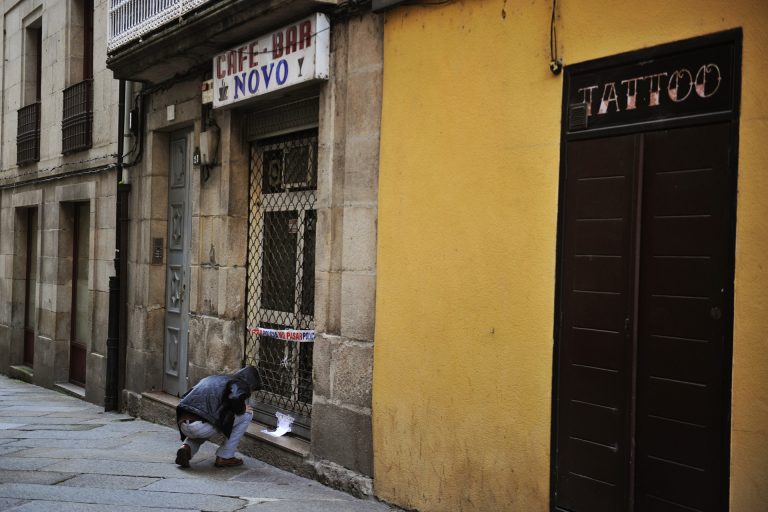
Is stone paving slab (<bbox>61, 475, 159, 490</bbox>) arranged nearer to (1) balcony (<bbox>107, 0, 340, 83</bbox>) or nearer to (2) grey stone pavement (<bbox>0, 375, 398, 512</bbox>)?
(2) grey stone pavement (<bbox>0, 375, 398, 512</bbox>)

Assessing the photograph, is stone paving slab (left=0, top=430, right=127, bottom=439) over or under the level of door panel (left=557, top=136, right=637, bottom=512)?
under

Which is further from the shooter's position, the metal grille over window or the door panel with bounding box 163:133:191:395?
the door panel with bounding box 163:133:191:395

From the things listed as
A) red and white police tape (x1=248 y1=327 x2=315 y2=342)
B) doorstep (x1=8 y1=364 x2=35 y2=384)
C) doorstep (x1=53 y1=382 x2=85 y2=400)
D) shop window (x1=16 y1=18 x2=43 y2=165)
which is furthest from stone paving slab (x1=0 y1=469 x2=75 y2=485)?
shop window (x1=16 y1=18 x2=43 y2=165)

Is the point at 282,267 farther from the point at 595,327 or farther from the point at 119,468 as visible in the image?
the point at 595,327

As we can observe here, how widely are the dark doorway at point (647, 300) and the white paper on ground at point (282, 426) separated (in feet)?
10.6

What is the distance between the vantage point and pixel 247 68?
7570mm

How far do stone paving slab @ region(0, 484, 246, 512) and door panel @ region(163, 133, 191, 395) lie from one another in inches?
112

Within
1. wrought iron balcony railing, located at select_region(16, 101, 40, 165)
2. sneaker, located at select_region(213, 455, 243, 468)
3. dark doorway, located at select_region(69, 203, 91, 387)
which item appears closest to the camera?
sneaker, located at select_region(213, 455, 243, 468)

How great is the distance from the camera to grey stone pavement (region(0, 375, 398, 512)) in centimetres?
598

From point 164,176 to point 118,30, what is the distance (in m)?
1.72

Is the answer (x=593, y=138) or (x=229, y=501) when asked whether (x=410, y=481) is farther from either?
(x=593, y=138)

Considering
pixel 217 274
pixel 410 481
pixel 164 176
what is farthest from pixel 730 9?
pixel 164 176

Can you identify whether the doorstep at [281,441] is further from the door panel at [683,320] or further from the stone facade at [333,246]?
the door panel at [683,320]

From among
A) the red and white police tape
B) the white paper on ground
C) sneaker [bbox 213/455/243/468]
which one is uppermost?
the red and white police tape
